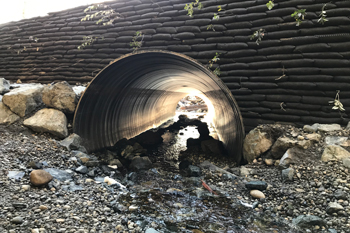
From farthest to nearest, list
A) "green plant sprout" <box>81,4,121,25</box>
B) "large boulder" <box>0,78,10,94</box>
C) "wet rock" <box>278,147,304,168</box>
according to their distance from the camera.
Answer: "green plant sprout" <box>81,4,121,25</box> < "large boulder" <box>0,78,10,94</box> < "wet rock" <box>278,147,304,168</box>

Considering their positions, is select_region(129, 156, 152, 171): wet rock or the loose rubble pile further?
select_region(129, 156, 152, 171): wet rock

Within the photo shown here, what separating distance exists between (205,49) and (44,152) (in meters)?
3.95

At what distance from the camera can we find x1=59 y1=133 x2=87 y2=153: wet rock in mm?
4589

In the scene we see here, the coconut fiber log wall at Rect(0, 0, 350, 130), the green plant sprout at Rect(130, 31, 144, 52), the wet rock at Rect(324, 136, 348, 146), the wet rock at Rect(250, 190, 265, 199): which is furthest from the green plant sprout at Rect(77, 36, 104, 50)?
the wet rock at Rect(324, 136, 348, 146)

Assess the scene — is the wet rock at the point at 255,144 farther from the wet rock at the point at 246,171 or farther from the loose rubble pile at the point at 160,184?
the wet rock at the point at 246,171

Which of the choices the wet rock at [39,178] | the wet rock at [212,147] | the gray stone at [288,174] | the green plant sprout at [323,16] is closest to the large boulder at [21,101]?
the wet rock at [39,178]

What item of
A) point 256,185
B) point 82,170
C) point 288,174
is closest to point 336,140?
point 288,174

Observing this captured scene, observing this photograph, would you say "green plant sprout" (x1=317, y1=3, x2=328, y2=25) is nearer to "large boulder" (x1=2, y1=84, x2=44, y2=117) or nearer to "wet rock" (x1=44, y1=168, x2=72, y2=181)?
"wet rock" (x1=44, y1=168, x2=72, y2=181)

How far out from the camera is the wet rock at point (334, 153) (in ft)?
11.0

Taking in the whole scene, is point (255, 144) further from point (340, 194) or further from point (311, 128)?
point (340, 194)

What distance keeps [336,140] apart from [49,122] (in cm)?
563

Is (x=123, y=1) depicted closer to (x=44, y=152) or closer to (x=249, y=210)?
(x=44, y=152)

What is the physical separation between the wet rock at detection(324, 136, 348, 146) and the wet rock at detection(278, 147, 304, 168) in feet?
1.54

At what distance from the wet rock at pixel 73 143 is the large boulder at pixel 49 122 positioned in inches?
7.3
